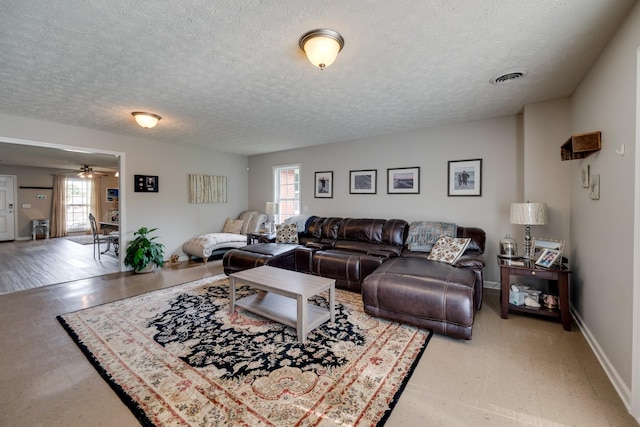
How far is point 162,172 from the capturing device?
5.37 m

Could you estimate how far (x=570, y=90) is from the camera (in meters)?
2.92

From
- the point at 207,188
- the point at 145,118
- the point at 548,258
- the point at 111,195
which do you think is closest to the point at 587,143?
the point at 548,258

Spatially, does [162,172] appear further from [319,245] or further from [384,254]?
[384,254]

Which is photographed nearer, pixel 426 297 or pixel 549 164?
pixel 426 297

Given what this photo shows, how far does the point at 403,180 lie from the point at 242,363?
144 inches

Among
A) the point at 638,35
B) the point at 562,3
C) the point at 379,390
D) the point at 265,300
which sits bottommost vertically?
the point at 379,390

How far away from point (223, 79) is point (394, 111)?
6.95 feet

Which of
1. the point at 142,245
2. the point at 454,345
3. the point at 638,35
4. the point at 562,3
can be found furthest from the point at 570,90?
the point at 142,245

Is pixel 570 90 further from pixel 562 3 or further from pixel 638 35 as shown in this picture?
pixel 562 3

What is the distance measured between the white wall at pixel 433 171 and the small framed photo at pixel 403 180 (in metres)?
0.08

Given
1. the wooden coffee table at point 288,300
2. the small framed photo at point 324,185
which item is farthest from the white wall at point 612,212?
the small framed photo at point 324,185

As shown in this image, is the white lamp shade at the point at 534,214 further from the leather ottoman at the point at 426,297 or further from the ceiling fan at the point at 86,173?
the ceiling fan at the point at 86,173

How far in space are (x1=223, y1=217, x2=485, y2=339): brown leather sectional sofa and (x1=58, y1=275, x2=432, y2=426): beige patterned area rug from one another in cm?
26

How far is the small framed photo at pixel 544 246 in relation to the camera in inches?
111
